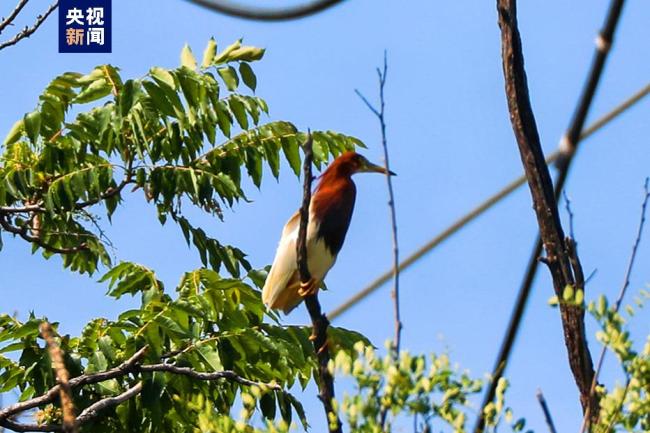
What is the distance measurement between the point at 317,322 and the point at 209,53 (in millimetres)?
2449

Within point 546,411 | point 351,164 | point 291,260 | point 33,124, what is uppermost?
point 33,124

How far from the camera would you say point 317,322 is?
14.5ft

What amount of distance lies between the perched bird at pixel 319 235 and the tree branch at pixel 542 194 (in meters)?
2.12

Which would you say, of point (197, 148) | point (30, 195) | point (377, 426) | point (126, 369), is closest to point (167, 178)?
point (197, 148)

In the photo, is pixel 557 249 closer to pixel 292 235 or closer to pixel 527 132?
pixel 527 132

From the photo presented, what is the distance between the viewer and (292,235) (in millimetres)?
5797

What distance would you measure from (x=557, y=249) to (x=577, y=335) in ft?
0.73

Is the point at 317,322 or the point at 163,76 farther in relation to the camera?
the point at 163,76

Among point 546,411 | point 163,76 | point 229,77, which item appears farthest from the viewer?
point 229,77

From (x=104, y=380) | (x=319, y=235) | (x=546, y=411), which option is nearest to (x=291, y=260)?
(x=319, y=235)

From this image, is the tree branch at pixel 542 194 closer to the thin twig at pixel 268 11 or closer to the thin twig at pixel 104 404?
the thin twig at pixel 268 11

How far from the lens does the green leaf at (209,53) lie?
21.4 ft

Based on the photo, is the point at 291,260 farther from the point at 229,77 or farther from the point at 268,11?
the point at 268,11

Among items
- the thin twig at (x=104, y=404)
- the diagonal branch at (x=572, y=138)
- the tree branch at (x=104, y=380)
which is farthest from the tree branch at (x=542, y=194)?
the thin twig at (x=104, y=404)
